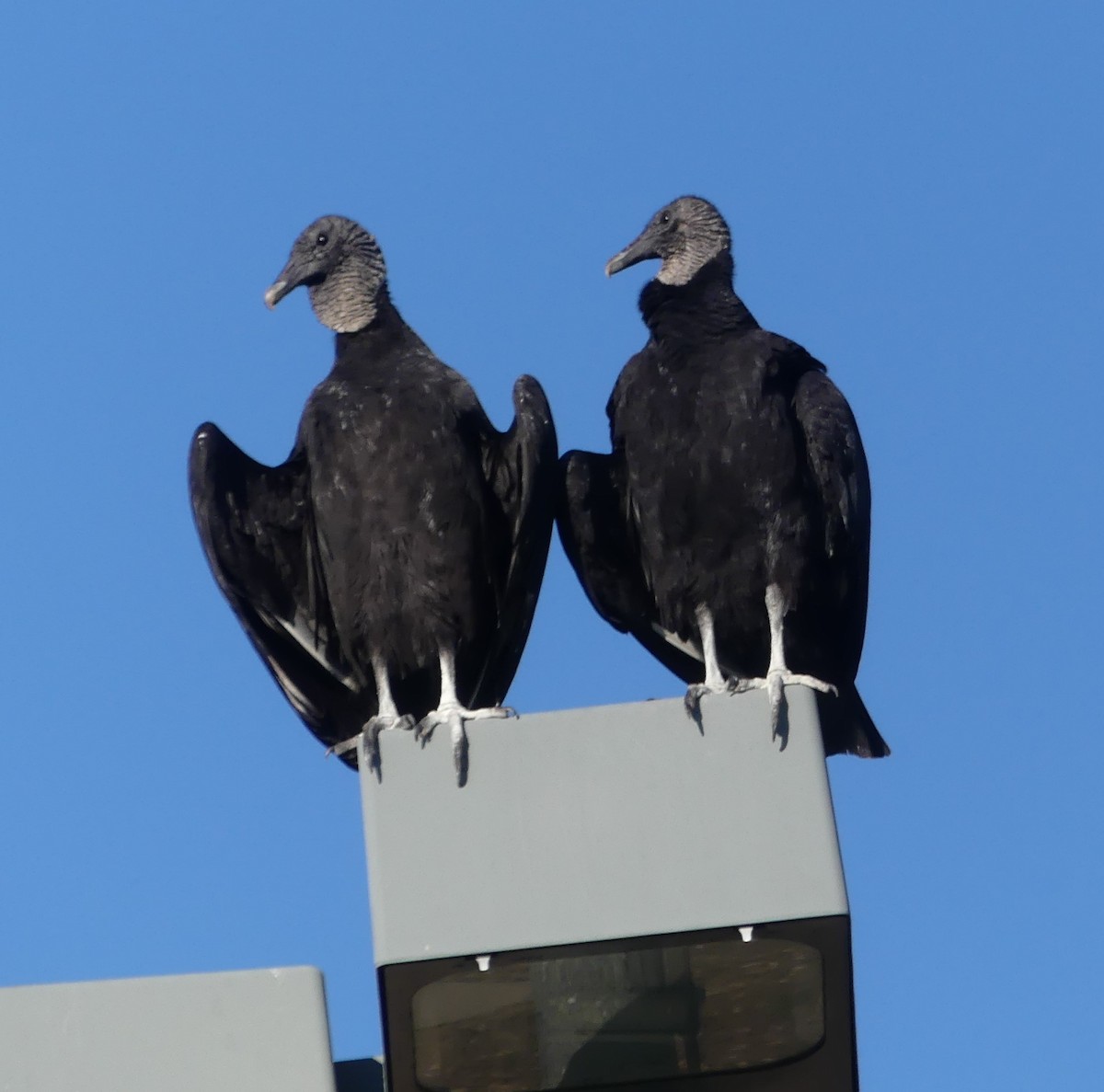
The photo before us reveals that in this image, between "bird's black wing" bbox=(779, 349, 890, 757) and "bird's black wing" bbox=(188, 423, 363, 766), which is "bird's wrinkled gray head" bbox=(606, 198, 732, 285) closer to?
"bird's black wing" bbox=(779, 349, 890, 757)

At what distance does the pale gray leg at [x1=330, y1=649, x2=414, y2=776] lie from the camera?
552 centimetres

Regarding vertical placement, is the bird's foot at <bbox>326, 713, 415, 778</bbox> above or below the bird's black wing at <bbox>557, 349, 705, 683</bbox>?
below

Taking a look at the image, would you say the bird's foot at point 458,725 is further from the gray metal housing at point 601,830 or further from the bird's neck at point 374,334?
the bird's neck at point 374,334

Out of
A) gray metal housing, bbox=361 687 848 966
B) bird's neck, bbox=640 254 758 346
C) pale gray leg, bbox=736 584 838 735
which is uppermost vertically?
bird's neck, bbox=640 254 758 346

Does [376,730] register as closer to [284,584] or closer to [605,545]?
[284,584]

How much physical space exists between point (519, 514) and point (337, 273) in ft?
4.04

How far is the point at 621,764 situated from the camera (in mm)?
5262

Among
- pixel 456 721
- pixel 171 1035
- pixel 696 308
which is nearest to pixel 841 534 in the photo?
pixel 696 308

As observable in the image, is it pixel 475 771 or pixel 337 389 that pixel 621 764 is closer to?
pixel 475 771

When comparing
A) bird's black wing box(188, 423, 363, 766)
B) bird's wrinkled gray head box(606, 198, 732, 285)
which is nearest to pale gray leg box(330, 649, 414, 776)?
bird's black wing box(188, 423, 363, 766)

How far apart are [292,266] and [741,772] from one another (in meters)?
2.68

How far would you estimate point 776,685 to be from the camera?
17.8ft

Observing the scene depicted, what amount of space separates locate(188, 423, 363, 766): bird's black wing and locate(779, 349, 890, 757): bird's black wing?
143 cm

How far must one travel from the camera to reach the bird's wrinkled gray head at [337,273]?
274 inches
